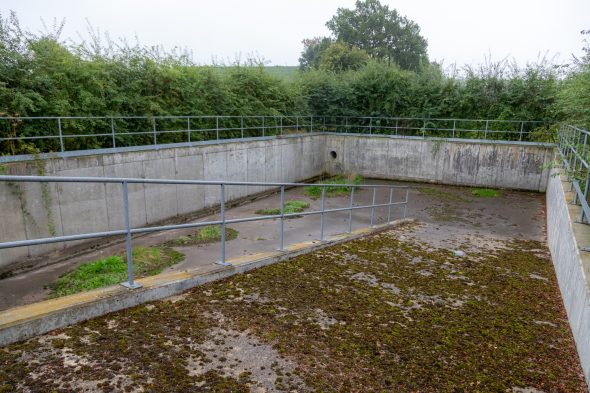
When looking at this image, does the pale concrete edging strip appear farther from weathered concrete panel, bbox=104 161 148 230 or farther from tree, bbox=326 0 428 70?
tree, bbox=326 0 428 70

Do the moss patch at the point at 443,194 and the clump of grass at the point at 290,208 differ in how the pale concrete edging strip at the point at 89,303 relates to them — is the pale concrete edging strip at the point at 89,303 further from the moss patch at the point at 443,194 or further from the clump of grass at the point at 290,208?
the moss patch at the point at 443,194

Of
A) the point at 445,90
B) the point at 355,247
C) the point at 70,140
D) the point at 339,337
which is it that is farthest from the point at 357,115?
the point at 339,337

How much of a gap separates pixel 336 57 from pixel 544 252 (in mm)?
34089

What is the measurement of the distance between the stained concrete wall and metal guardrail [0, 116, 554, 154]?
67 centimetres

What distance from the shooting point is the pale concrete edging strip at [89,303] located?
2.86 metres

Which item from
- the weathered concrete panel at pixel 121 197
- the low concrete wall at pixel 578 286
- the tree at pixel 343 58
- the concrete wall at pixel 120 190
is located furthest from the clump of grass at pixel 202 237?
the tree at pixel 343 58

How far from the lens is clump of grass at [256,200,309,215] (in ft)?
44.6

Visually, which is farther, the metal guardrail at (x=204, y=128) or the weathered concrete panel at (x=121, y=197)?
the weathered concrete panel at (x=121, y=197)

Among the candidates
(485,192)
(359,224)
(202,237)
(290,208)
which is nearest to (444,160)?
(485,192)

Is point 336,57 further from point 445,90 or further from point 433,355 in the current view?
point 433,355

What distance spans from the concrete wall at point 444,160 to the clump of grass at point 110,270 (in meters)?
13.9

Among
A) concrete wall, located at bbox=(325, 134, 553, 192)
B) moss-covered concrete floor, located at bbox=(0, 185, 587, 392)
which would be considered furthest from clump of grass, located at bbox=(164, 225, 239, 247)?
concrete wall, located at bbox=(325, 134, 553, 192)

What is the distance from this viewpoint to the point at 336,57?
39.0 metres

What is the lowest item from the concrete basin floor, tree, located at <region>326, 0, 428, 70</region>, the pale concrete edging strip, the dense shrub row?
the concrete basin floor
